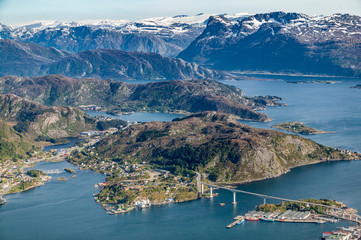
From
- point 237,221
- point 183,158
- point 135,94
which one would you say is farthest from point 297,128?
point 135,94

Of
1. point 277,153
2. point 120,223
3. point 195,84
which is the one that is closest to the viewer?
point 120,223

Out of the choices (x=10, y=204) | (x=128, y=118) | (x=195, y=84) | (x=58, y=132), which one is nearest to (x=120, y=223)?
(x=10, y=204)

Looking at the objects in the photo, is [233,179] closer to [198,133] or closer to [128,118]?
[198,133]

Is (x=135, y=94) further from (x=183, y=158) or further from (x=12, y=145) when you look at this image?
(x=183, y=158)

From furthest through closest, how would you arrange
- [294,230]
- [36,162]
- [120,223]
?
[36,162] → [120,223] → [294,230]

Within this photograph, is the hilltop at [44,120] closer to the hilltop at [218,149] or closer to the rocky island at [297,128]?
the hilltop at [218,149]

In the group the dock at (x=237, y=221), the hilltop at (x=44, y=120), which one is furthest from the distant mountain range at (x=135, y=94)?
the dock at (x=237, y=221)

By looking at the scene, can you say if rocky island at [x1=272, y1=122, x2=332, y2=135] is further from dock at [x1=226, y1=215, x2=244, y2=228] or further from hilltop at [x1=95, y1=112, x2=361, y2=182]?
dock at [x1=226, y1=215, x2=244, y2=228]
